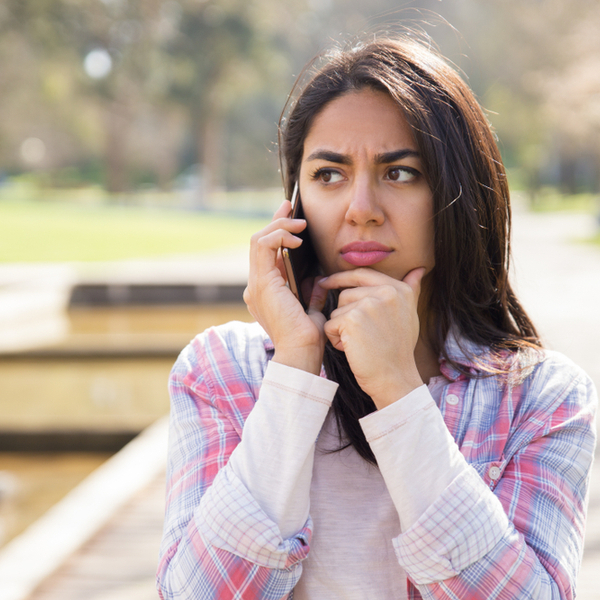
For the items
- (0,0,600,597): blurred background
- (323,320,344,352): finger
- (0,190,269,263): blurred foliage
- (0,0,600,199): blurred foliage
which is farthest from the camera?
(0,0,600,199): blurred foliage

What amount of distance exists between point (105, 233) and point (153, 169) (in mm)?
27351

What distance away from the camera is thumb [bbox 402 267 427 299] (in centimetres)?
137

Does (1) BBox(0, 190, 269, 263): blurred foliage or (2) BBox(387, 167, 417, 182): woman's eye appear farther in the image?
(1) BBox(0, 190, 269, 263): blurred foliage

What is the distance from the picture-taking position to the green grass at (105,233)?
15055mm

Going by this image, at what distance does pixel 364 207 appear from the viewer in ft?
4.40

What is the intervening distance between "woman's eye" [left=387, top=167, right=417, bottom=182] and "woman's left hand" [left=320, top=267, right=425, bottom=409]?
0.67 feet

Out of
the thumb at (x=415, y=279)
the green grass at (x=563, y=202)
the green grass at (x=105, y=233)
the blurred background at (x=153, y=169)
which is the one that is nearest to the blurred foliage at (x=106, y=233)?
the green grass at (x=105, y=233)

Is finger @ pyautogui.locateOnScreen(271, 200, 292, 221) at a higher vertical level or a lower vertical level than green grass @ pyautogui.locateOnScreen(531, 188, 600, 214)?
higher

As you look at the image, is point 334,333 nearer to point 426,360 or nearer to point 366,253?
point 366,253

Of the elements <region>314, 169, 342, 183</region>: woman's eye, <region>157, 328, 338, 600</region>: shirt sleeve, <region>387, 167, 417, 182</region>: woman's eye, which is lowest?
<region>157, 328, 338, 600</region>: shirt sleeve

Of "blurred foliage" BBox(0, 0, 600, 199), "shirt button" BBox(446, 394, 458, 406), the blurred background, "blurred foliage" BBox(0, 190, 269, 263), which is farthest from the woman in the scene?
"blurred foliage" BBox(0, 0, 600, 199)

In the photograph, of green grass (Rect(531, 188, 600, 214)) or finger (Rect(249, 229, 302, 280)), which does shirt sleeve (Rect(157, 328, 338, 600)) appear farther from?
green grass (Rect(531, 188, 600, 214))

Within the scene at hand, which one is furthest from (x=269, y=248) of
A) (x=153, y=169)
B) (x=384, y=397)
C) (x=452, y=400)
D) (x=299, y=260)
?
(x=153, y=169)

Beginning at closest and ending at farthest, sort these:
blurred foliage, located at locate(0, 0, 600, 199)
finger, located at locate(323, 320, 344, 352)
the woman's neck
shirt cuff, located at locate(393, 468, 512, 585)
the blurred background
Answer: shirt cuff, located at locate(393, 468, 512, 585) → finger, located at locate(323, 320, 344, 352) → the woman's neck → the blurred background → blurred foliage, located at locate(0, 0, 600, 199)
